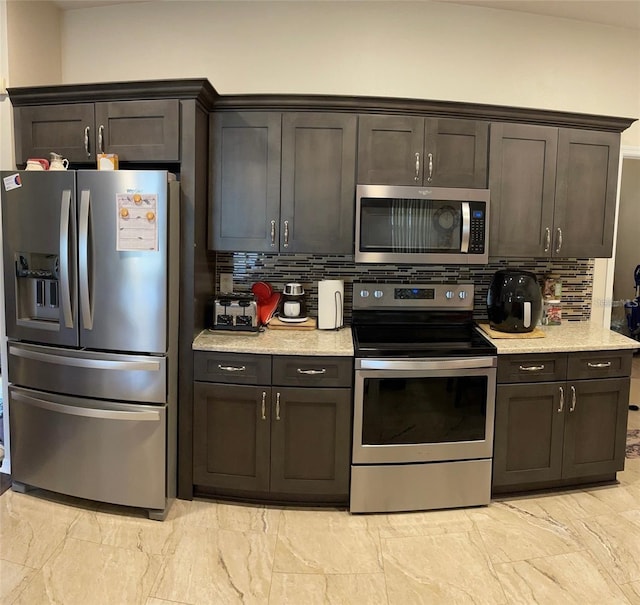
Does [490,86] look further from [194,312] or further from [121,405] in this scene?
[121,405]

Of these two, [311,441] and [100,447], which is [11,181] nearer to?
[100,447]

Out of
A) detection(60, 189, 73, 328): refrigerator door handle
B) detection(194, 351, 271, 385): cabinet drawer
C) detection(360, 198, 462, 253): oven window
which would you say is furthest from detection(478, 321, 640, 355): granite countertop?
detection(60, 189, 73, 328): refrigerator door handle

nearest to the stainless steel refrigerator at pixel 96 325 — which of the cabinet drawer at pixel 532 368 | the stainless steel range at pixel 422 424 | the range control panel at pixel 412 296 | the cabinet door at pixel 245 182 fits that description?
the cabinet door at pixel 245 182

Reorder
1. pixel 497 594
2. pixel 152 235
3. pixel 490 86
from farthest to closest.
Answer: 1. pixel 490 86
2. pixel 152 235
3. pixel 497 594

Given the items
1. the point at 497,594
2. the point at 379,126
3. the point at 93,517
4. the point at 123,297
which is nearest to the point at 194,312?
the point at 123,297

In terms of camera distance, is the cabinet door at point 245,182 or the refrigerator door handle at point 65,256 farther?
the cabinet door at point 245,182

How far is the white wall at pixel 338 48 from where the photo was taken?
9.77 ft

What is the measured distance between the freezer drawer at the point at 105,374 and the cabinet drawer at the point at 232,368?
0.19 meters

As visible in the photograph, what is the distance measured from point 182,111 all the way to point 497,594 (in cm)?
256

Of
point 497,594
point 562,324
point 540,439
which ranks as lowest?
point 497,594

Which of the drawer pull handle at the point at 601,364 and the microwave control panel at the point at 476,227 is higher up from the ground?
the microwave control panel at the point at 476,227

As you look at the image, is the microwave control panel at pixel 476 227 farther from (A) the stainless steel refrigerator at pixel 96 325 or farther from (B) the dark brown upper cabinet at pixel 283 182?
(A) the stainless steel refrigerator at pixel 96 325

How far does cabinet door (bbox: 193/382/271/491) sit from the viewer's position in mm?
2412

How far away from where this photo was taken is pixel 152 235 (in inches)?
87.8
